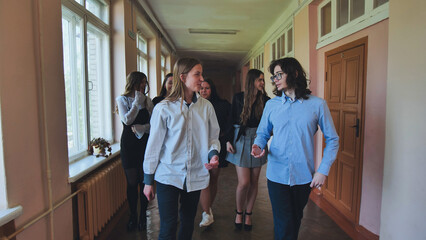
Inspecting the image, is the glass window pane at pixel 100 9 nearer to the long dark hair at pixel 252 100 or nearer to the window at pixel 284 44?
the long dark hair at pixel 252 100

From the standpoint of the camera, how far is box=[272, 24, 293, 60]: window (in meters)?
4.88

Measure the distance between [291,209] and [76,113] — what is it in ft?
7.41

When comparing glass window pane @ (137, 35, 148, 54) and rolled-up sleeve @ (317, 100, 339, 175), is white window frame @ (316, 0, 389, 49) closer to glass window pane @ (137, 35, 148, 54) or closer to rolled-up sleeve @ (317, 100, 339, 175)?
rolled-up sleeve @ (317, 100, 339, 175)

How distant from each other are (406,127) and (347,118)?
110 cm

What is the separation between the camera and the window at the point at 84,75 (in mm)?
2459

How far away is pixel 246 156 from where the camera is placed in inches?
93.9

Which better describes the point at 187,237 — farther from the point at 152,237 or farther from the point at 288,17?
the point at 288,17

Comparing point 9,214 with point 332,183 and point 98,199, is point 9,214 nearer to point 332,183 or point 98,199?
point 98,199

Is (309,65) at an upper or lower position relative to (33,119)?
upper

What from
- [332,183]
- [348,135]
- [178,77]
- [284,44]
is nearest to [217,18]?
[284,44]

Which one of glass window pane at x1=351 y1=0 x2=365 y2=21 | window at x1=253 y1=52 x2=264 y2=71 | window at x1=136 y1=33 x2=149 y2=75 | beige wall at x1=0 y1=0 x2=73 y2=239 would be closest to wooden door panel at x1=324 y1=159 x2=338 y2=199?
glass window pane at x1=351 y1=0 x2=365 y2=21

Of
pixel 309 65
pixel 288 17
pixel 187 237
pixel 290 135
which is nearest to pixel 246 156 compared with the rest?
pixel 290 135

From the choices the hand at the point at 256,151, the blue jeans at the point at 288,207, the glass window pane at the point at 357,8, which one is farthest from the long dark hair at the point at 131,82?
the glass window pane at the point at 357,8

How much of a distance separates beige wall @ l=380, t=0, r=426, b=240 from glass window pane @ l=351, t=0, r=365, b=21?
0.84 m
